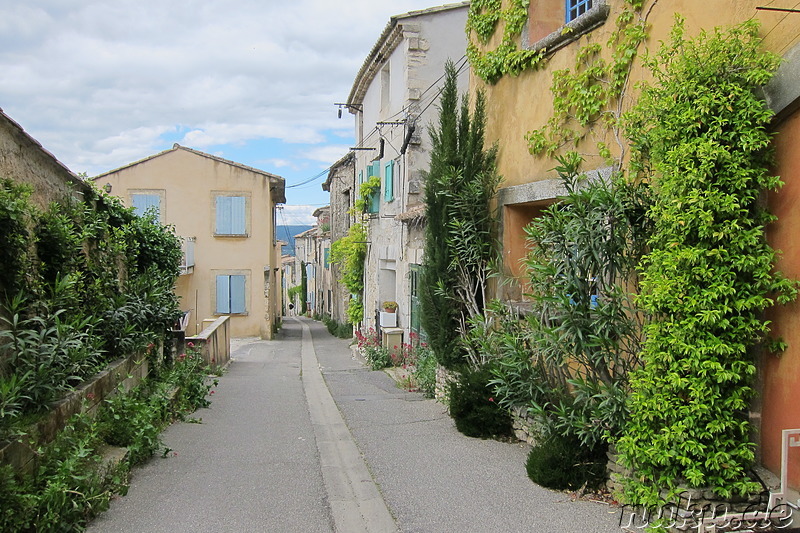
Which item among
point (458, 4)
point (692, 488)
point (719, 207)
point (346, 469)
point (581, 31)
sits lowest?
point (346, 469)

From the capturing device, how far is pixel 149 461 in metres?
6.38

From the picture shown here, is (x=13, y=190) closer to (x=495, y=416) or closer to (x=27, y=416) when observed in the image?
(x=27, y=416)

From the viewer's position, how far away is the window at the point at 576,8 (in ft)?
22.3

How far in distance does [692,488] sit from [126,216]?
842 centimetres

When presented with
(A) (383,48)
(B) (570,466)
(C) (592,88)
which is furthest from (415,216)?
(B) (570,466)

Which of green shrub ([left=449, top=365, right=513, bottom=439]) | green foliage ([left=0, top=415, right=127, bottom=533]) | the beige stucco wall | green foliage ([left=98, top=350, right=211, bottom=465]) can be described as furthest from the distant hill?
green foliage ([left=0, top=415, right=127, bottom=533])

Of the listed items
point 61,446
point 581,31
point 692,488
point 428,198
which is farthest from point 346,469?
point 581,31

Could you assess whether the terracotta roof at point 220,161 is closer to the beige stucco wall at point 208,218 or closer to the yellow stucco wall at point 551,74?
the beige stucco wall at point 208,218

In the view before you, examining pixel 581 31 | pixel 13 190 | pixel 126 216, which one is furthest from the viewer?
pixel 126 216

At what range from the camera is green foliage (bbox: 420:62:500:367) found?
810 centimetres

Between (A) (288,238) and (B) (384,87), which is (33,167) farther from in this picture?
(A) (288,238)

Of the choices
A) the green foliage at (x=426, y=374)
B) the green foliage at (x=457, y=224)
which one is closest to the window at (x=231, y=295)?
the green foliage at (x=426, y=374)

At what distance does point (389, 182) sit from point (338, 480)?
11870 mm

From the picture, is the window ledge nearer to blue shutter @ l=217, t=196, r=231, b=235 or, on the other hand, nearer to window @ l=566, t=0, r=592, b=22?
window @ l=566, t=0, r=592, b=22
